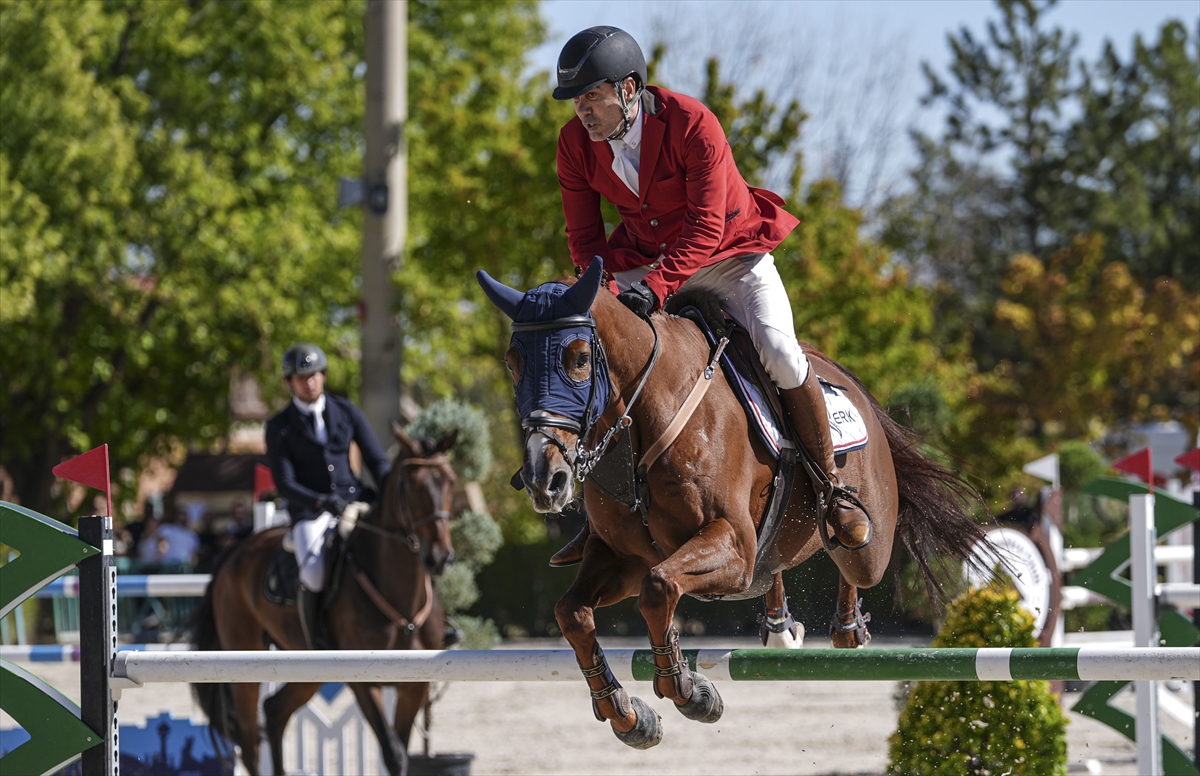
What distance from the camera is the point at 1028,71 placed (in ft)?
113

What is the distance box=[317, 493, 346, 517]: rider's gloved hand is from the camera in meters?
7.01

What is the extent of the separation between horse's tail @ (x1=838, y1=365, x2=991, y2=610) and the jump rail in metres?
1.33

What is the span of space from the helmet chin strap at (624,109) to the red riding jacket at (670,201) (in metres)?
0.06

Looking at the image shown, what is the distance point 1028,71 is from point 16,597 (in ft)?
113

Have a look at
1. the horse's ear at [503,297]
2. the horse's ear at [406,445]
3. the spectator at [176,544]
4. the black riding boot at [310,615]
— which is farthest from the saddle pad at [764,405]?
the spectator at [176,544]

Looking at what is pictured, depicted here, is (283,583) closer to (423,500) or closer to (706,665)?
(423,500)

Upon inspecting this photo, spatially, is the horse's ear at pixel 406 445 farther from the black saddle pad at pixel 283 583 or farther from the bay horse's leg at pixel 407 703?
the bay horse's leg at pixel 407 703

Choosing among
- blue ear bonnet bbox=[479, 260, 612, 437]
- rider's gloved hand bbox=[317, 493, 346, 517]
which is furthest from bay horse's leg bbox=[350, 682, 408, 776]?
blue ear bonnet bbox=[479, 260, 612, 437]

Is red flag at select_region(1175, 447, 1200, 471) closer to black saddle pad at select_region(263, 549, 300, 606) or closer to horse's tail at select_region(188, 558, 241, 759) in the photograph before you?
black saddle pad at select_region(263, 549, 300, 606)

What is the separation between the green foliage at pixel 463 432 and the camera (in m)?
9.09

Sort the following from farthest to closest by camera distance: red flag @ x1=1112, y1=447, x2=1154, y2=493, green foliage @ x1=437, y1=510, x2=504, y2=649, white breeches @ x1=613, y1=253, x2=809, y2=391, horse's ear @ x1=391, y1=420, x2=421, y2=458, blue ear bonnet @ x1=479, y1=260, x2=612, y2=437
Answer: green foliage @ x1=437, y1=510, x2=504, y2=649 → horse's ear @ x1=391, y1=420, x2=421, y2=458 → red flag @ x1=1112, y1=447, x2=1154, y2=493 → white breeches @ x1=613, y1=253, x2=809, y2=391 → blue ear bonnet @ x1=479, y1=260, x2=612, y2=437

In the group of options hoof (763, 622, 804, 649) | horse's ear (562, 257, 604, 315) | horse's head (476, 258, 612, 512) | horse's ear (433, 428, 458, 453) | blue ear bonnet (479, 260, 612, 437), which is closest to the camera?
horse's head (476, 258, 612, 512)

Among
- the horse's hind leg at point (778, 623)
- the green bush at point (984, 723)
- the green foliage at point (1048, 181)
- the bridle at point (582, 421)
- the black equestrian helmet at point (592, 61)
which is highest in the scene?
the green foliage at point (1048, 181)

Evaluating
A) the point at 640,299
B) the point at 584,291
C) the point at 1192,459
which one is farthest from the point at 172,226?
the point at 584,291
